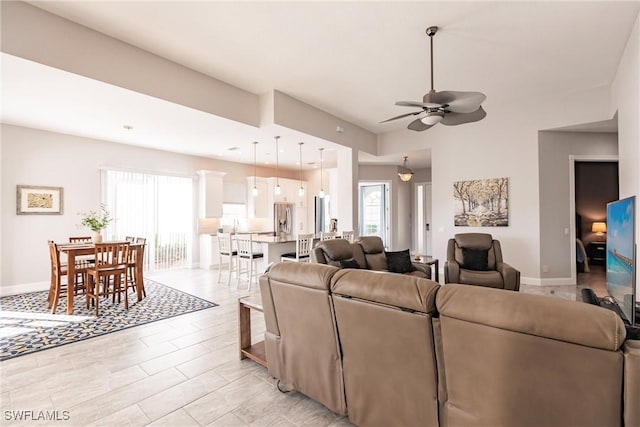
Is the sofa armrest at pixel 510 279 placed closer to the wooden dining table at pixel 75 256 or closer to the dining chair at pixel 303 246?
the dining chair at pixel 303 246

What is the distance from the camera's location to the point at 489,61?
4.04 meters

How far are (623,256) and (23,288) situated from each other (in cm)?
772

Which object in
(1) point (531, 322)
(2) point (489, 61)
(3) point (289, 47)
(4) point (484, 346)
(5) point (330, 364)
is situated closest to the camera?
(1) point (531, 322)

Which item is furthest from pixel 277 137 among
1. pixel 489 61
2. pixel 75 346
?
pixel 75 346

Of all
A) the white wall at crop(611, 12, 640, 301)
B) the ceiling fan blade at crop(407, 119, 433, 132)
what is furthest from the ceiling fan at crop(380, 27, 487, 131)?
the white wall at crop(611, 12, 640, 301)

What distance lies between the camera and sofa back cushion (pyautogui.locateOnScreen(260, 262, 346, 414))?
6.05ft

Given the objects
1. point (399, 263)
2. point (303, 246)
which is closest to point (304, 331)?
point (399, 263)

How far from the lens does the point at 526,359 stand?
1.17 meters

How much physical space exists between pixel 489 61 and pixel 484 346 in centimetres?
408

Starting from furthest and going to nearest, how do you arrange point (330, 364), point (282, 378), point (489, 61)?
point (489, 61), point (282, 378), point (330, 364)

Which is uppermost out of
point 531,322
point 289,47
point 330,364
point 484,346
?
point 289,47

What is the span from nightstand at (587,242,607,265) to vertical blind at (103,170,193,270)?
9451 millimetres

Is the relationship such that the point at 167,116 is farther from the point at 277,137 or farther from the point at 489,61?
the point at 489,61

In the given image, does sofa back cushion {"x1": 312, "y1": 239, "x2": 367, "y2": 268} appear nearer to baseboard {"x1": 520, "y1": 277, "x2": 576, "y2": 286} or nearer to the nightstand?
baseboard {"x1": 520, "y1": 277, "x2": 576, "y2": 286}
